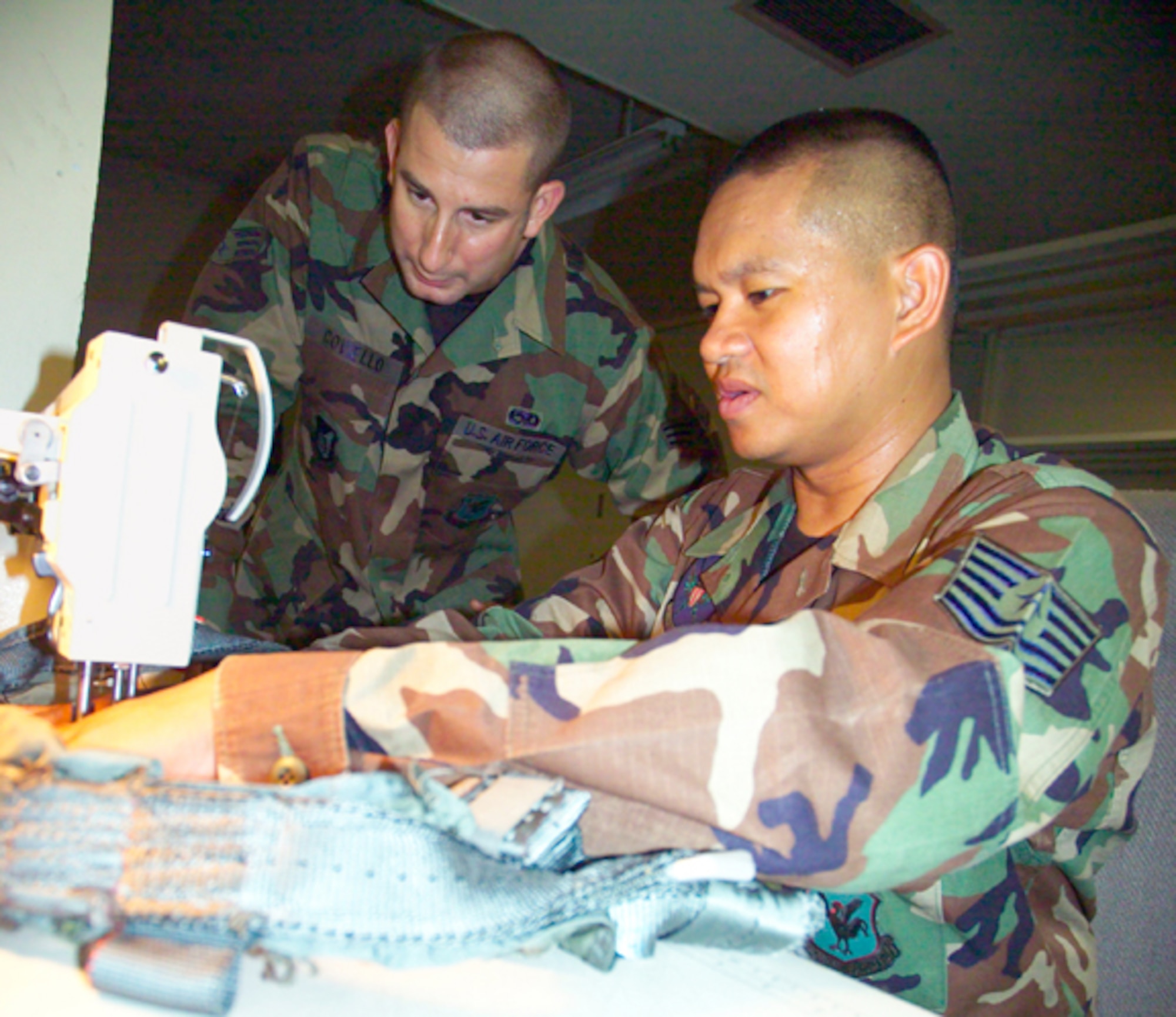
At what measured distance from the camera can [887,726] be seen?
25.0 inches

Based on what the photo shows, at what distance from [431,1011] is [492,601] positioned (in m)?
1.72

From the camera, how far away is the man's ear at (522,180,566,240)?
1.97 metres

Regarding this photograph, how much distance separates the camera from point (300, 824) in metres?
0.56

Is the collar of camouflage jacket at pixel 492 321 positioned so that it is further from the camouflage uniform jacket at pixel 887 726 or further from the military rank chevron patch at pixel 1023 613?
the military rank chevron patch at pixel 1023 613

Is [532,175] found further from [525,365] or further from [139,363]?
[139,363]

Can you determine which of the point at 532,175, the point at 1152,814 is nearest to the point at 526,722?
the point at 1152,814

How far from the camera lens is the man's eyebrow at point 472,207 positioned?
180cm

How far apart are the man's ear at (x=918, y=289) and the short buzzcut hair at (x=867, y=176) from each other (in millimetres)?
27

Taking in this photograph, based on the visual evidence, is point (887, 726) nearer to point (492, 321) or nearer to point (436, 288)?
point (436, 288)

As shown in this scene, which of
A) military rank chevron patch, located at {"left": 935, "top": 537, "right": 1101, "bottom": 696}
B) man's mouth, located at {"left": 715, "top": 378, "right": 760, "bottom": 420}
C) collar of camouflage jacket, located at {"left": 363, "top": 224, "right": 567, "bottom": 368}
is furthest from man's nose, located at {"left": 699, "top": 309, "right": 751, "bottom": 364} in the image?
collar of camouflage jacket, located at {"left": 363, "top": 224, "right": 567, "bottom": 368}

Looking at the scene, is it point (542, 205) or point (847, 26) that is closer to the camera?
point (542, 205)

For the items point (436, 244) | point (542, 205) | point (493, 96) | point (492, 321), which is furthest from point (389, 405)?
point (493, 96)

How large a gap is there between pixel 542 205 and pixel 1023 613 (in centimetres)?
153

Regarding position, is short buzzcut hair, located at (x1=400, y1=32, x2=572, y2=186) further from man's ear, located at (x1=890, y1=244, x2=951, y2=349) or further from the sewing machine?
the sewing machine
